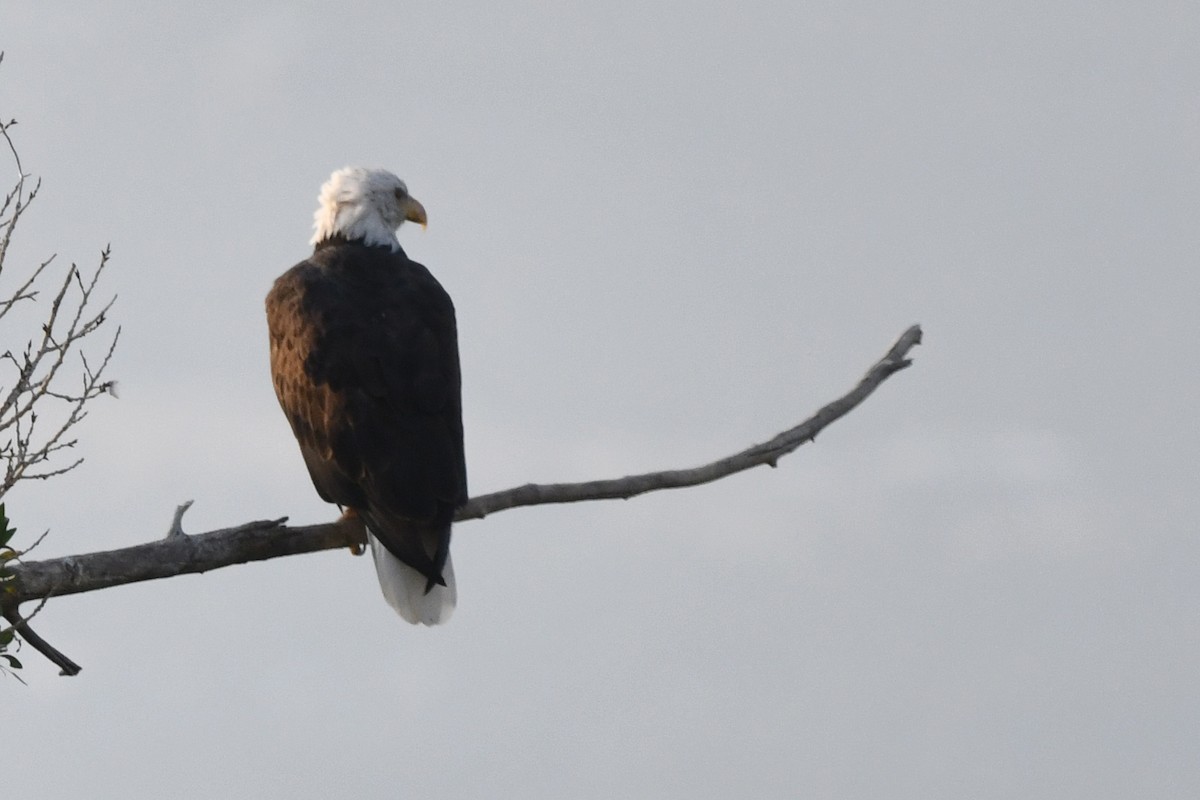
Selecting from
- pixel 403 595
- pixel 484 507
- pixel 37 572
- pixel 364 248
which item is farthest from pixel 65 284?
pixel 364 248

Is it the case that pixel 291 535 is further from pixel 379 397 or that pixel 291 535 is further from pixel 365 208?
pixel 365 208

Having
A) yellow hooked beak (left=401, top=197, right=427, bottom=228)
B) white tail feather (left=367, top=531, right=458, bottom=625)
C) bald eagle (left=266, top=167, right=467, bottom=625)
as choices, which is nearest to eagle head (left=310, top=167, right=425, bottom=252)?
yellow hooked beak (left=401, top=197, right=427, bottom=228)

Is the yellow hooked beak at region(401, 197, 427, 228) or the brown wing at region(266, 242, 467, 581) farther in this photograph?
the yellow hooked beak at region(401, 197, 427, 228)

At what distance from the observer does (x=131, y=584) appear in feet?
14.8

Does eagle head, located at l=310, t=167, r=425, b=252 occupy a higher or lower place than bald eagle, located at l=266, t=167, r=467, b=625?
higher

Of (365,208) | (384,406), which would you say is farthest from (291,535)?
(365,208)

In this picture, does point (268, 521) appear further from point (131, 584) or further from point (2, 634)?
point (2, 634)

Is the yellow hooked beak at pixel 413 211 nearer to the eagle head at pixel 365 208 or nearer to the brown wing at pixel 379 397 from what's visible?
the eagle head at pixel 365 208

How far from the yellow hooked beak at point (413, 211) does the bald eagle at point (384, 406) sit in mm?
840

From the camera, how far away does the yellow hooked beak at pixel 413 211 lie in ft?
24.3

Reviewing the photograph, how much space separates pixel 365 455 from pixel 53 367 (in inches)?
58.7

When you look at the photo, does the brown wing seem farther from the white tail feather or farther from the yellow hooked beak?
the yellow hooked beak

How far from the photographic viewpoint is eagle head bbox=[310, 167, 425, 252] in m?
7.15

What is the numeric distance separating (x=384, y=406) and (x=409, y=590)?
2.17 ft
